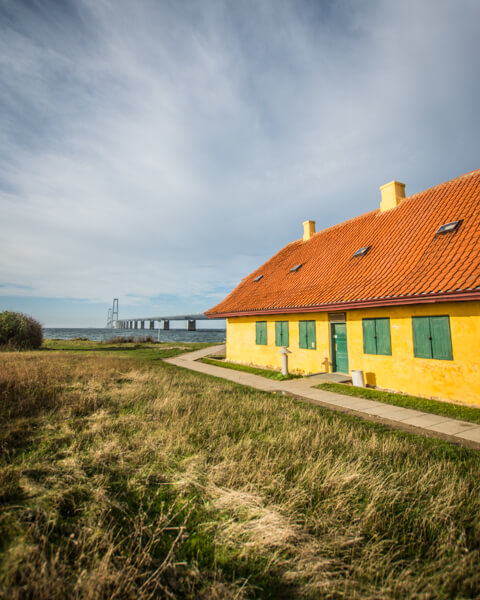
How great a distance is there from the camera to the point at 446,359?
8523mm

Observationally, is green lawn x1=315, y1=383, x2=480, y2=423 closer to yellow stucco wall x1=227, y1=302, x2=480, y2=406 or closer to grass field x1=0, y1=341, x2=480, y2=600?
yellow stucco wall x1=227, y1=302, x2=480, y2=406

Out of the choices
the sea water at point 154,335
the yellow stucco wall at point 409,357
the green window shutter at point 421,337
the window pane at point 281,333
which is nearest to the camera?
the yellow stucco wall at point 409,357

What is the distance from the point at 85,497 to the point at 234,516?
1762 mm

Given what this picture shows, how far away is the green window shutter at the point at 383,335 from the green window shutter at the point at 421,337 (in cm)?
86

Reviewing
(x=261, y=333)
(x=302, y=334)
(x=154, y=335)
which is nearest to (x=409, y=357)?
(x=302, y=334)

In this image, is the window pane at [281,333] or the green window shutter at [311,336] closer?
the green window shutter at [311,336]

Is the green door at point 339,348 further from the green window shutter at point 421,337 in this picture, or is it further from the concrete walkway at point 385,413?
the green window shutter at point 421,337

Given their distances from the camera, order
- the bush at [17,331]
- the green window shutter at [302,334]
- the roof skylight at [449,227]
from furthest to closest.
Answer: the bush at [17,331] < the green window shutter at [302,334] < the roof skylight at [449,227]

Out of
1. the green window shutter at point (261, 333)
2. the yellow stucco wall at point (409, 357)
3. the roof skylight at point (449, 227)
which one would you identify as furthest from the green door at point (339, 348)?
the roof skylight at point (449, 227)

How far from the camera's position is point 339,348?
41.2 ft

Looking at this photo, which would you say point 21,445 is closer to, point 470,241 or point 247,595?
point 247,595

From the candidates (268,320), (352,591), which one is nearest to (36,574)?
(352,591)

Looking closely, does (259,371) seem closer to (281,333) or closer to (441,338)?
(281,333)

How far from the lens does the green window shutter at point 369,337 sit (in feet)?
34.8
